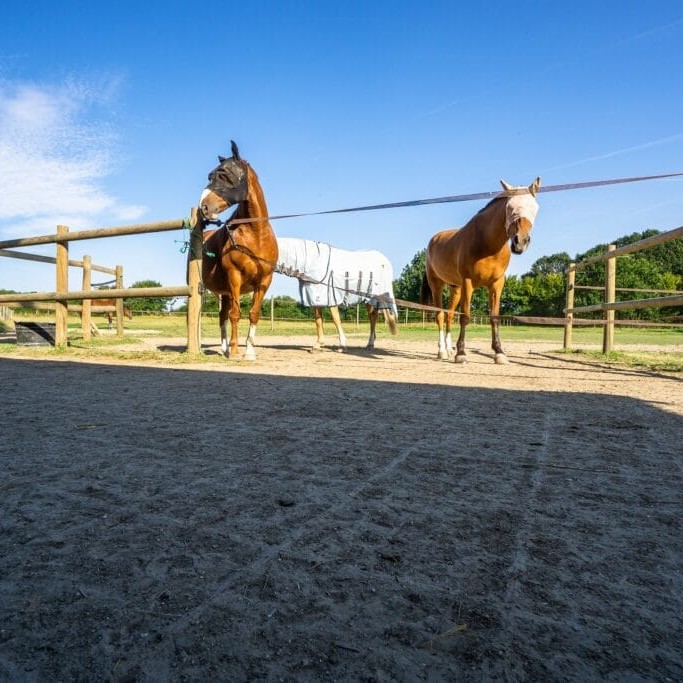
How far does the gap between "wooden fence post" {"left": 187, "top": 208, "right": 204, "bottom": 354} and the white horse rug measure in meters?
1.68

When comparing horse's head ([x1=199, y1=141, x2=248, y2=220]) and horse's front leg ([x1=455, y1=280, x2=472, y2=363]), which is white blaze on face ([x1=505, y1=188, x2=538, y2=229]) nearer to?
horse's front leg ([x1=455, y1=280, x2=472, y2=363])

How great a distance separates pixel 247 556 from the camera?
1191 millimetres

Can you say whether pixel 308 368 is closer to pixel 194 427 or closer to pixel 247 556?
pixel 194 427

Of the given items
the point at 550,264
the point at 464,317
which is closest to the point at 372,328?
the point at 464,317

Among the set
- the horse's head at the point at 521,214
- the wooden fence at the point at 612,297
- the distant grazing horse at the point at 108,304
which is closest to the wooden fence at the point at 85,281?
the distant grazing horse at the point at 108,304

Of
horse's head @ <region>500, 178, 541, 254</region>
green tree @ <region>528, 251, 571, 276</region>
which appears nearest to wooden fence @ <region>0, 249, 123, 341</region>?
horse's head @ <region>500, 178, 541, 254</region>

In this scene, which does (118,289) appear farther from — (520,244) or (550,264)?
(550,264)

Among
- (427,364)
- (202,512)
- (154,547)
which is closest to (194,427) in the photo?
(202,512)

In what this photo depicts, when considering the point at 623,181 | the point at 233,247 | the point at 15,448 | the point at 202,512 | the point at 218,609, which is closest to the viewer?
the point at 218,609

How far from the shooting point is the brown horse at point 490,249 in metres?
5.48

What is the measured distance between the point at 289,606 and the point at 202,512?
0.55 metres

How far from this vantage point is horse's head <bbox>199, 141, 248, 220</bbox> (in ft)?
20.3

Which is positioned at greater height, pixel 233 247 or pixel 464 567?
pixel 233 247

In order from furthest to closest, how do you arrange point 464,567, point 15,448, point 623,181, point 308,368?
point 308,368
point 623,181
point 15,448
point 464,567
